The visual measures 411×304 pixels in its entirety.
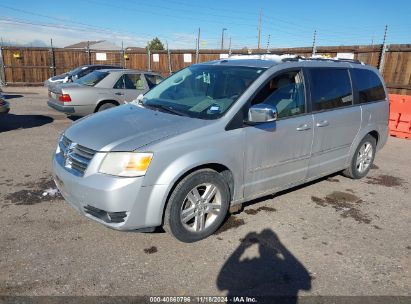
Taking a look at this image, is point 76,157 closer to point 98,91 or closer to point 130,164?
point 130,164

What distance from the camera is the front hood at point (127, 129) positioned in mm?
3295

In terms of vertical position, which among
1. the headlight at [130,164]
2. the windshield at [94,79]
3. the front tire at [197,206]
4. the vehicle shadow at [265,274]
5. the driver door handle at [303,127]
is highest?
the windshield at [94,79]

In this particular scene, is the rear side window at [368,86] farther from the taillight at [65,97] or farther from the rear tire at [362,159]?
the taillight at [65,97]

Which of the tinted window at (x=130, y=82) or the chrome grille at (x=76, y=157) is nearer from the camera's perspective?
the chrome grille at (x=76, y=157)

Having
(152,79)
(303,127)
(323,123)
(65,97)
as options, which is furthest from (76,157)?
(152,79)

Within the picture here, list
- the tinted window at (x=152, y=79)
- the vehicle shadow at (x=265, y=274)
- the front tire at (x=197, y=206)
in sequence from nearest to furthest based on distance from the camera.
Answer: the vehicle shadow at (x=265, y=274) < the front tire at (x=197, y=206) < the tinted window at (x=152, y=79)

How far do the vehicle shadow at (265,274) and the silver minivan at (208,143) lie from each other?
523 mm

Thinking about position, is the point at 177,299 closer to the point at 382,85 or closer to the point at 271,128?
the point at 271,128

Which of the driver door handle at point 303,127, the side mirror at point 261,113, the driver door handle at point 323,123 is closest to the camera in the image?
the side mirror at point 261,113

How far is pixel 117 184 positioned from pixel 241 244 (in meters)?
1.44

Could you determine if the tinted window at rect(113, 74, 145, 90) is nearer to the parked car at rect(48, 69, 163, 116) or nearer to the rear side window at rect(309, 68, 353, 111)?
the parked car at rect(48, 69, 163, 116)

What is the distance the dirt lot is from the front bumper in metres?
0.38

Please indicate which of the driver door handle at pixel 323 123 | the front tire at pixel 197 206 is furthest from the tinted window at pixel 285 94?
the front tire at pixel 197 206

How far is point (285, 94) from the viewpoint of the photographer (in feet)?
14.0
